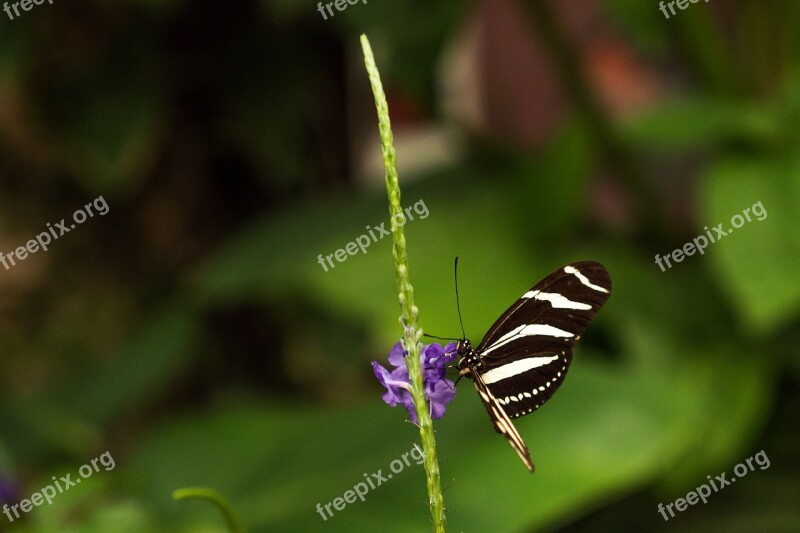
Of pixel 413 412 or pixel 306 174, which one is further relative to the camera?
pixel 306 174

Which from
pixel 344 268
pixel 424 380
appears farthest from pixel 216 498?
pixel 344 268

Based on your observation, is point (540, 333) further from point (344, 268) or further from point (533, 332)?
point (344, 268)

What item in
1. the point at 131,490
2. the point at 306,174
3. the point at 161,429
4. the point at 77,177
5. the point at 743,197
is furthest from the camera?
the point at 306,174

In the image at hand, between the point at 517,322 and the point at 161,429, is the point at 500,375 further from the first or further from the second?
the point at 161,429

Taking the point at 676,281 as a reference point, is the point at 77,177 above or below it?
above

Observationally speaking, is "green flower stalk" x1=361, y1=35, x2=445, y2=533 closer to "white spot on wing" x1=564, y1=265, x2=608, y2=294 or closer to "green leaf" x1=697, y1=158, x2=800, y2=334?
"white spot on wing" x1=564, y1=265, x2=608, y2=294

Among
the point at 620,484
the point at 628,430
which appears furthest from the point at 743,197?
the point at 620,484
